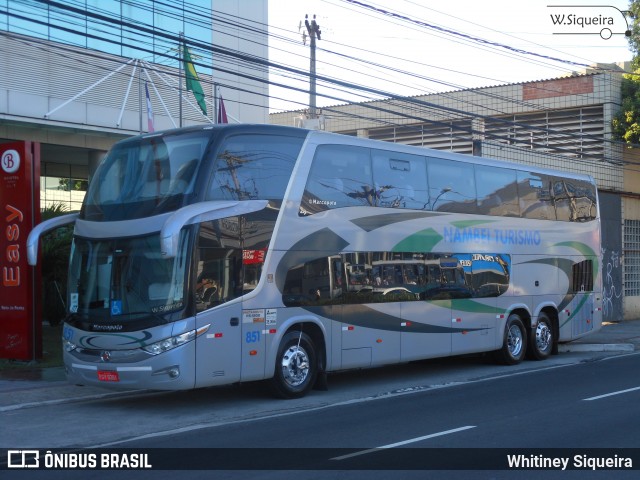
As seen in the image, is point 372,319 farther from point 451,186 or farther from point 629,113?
point 629,113

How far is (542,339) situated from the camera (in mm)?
20312

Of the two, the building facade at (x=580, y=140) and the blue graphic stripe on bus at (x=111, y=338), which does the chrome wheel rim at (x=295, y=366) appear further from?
the building facade at (x=580, y=140)

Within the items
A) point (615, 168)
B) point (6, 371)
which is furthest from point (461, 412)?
point (615, 168)

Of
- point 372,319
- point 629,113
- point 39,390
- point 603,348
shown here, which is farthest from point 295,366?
point 629,113

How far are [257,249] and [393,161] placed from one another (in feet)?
12.9

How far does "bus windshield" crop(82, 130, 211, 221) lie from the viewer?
1287cm

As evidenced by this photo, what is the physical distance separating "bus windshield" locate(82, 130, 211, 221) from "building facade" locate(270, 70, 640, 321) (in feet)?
53.3

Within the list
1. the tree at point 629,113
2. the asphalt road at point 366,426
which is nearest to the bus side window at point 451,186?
the asphalt road at point 366,426

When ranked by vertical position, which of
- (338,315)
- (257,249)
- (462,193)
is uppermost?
(462,193)

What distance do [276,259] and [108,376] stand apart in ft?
10.4

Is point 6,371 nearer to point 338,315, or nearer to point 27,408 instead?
point 27,408

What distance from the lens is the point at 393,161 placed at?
1619 centimetres

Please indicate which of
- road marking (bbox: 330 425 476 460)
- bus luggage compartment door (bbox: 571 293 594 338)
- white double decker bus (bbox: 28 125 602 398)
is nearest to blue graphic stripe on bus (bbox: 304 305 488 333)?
white double decker bus (bbox: 28 125 602 398)

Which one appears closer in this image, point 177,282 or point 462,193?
point 177,282
